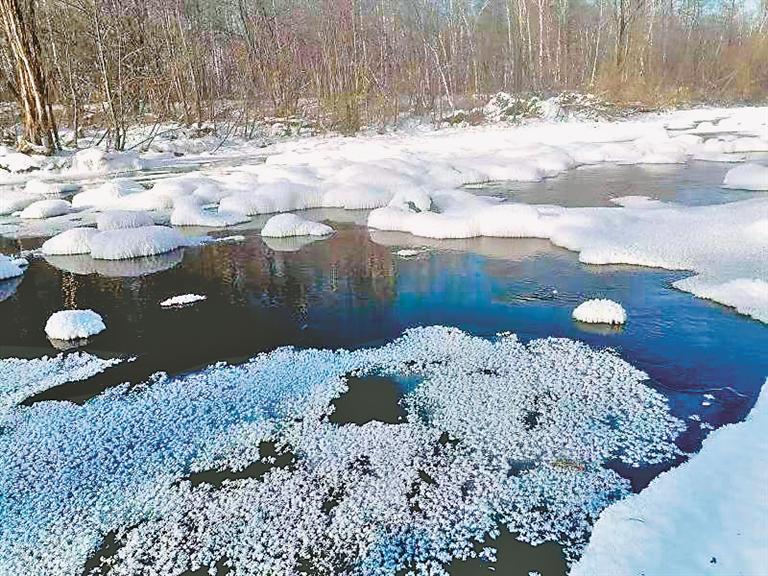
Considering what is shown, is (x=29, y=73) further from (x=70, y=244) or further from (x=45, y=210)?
(x=70, y=244)

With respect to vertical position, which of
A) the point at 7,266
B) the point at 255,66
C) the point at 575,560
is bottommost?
the point at 575,560

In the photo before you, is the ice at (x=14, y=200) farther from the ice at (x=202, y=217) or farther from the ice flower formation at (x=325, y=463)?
the ice flower formation at (x=325, y=463)

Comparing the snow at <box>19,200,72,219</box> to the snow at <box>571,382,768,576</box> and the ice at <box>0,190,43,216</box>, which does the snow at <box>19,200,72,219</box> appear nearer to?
the ice at <box>0,190,43,216</box>

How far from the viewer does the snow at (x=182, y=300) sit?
198 inches

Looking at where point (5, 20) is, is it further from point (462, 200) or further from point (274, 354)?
point (274, 354)

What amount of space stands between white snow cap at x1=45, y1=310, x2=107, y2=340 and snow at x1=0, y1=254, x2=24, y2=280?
76.8 inches

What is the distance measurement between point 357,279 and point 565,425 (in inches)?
114

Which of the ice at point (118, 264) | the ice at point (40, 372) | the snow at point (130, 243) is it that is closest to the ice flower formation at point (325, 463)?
the ice at point (40, 372)

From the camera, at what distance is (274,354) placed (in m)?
3.98

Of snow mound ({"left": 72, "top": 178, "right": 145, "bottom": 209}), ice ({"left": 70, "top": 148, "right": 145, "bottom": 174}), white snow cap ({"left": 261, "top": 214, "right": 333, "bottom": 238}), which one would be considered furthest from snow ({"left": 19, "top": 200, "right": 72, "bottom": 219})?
ice ({"left": 70, "top": 148, "right": 145, "bottom": 174})

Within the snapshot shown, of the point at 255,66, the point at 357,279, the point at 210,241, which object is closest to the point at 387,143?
the point at 255,66

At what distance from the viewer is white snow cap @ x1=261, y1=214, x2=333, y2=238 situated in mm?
7332

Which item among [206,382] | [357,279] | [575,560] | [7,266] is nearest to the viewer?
[575,560]

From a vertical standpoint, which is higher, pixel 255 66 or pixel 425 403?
pixel 255 66
